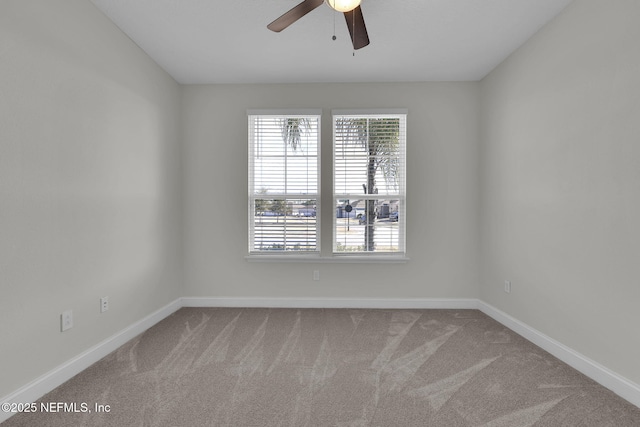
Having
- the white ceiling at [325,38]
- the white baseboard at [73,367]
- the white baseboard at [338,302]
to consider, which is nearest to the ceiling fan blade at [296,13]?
the white ceiling at [325,38]

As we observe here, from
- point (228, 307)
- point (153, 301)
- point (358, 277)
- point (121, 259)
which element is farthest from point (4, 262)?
point (358, 277)

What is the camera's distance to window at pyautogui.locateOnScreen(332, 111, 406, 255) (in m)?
3.69

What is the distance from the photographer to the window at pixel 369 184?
369 centimetres

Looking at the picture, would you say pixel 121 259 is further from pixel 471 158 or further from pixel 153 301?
pixel 471 158

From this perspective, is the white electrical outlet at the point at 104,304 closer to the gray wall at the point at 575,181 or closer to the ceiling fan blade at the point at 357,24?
the ceiling fan blade at the point at 357,24

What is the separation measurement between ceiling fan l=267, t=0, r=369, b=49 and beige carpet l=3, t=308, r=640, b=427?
7.54ft

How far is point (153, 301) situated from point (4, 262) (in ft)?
5.26

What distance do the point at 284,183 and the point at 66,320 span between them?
92.8 inches

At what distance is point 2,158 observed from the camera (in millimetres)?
1688

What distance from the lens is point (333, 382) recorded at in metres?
2.07

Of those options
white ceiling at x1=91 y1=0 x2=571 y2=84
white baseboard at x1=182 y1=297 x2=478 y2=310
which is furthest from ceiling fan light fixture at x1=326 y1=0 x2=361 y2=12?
white baseboard at x1=182 y1=297 x2=478 y2=310

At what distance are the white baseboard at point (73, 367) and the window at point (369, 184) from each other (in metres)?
2.20

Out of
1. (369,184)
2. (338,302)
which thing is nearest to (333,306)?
(338,302)

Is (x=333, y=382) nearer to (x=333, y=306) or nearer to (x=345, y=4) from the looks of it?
(x=333, y=306)
